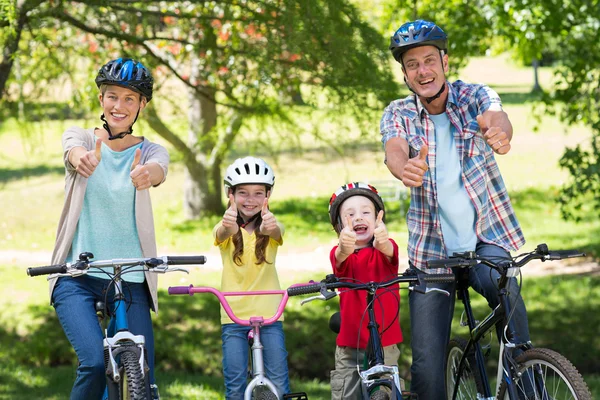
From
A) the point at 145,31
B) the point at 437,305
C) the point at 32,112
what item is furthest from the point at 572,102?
the point at 437,305

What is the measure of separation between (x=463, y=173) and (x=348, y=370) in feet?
4.09

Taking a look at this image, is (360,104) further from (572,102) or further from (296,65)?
(572,102)

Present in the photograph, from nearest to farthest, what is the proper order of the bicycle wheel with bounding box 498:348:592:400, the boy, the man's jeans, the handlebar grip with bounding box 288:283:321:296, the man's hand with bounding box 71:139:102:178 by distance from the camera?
the bicycle wheel with bounding box 498:348:592:400 < the handlebar grip with bounding box 288:283:321:296 < the man's hand with bounding box 71:139:102:178 < the man's jeans < the boy

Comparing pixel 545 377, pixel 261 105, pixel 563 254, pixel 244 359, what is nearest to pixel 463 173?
pixel 563 254

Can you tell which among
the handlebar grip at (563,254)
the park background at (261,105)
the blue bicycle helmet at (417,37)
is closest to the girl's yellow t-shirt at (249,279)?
the blue bicycle helmet at (417,37)

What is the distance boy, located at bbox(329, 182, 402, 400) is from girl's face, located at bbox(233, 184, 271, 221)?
1.43 feet

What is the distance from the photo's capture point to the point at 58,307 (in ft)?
14.9

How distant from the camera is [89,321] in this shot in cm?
445

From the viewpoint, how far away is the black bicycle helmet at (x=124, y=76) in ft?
15.8

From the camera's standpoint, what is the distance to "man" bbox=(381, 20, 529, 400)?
467cm

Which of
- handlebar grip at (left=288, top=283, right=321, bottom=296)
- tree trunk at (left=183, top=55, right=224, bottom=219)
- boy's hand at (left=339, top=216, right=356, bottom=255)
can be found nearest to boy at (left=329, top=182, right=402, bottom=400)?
boy's hand at (left=339, top=216, right=356, bottom=255)

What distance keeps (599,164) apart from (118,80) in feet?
22.7

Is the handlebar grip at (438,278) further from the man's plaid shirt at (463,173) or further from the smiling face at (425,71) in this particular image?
the smiling face at (425,71)

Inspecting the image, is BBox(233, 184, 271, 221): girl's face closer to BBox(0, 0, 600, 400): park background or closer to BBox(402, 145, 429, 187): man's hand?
BBox(402, 145, 429, 187): man's hand
